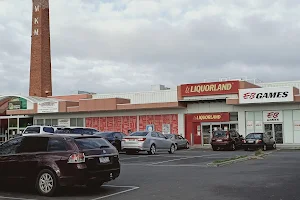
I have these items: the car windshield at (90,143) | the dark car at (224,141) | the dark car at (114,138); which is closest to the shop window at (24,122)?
the dark car at (114,138)

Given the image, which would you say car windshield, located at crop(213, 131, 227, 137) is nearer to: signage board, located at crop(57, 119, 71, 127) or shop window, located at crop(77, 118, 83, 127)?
shop window, located at crop(77, 118, 83, 127)

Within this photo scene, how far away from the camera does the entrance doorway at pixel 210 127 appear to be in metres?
37.2

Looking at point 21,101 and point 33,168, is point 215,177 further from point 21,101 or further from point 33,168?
point 21,101

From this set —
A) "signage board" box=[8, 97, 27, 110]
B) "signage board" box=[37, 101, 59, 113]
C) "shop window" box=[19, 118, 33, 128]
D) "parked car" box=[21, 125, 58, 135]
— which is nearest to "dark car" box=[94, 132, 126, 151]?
"parked car" box=[21, 125, 58, 135]

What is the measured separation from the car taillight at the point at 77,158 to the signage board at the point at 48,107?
35.9 metres

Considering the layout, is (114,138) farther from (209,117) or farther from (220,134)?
(209,117)

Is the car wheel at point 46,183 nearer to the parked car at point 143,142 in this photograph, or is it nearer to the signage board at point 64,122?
the parked car at point 143,142

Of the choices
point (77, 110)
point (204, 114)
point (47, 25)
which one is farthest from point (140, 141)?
point (47, 25)

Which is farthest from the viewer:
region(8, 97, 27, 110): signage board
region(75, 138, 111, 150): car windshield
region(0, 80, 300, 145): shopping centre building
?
region(8, 97, 27, 110): signage board

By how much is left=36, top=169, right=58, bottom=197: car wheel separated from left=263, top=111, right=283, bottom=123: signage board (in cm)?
2864

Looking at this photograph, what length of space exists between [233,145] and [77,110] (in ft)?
61.2

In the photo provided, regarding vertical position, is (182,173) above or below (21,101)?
below

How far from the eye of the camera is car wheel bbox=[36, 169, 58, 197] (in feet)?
31.7

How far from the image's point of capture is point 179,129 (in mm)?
39438
